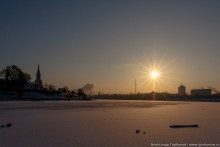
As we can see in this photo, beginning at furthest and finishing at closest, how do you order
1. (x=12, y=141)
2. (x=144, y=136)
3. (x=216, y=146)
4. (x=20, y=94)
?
(x=20, y=94), (x=144, y=136), (x=12, y=141), (x=216, y=146)

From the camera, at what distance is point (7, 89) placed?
14312 centimetres

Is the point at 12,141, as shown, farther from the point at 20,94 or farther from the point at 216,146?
the point at 20,94

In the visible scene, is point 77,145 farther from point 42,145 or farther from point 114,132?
point 114,132

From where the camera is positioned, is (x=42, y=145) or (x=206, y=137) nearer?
(x=42, y=145)

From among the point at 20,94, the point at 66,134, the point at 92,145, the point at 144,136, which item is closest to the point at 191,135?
the point at 144,136

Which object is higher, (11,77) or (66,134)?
(11,77)

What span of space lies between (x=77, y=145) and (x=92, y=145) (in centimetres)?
62

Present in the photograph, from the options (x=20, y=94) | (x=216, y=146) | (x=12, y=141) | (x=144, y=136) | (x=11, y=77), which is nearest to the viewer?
(x=216, y=146)

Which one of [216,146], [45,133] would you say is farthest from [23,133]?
[216,146]

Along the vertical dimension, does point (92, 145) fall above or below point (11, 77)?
below

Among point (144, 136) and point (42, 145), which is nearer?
point (42, 145)

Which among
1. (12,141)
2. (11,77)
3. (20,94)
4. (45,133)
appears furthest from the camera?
(11,77)

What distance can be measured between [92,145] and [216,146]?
4967 mm

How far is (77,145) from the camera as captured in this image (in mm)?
12578
